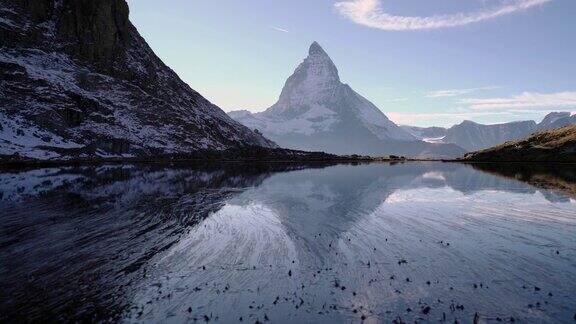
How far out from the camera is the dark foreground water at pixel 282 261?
736 inches

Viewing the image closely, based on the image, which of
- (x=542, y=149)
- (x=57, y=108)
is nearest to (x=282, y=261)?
(x=57, y=108)

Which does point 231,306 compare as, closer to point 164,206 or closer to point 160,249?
point 160,249

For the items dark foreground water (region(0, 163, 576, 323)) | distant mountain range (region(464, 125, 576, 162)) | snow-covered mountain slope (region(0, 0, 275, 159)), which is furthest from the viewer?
distant mountain range (region(464, 125, 576, 162))

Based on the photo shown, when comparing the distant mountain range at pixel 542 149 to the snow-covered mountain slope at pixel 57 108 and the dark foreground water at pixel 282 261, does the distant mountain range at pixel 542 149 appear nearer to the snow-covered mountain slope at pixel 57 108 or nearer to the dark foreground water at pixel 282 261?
the dark foreground water at pixel 282 261

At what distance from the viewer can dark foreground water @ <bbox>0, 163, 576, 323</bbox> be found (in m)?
18.7

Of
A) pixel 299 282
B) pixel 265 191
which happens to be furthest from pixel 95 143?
pixel 299 282

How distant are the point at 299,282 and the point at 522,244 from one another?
18.4 meters

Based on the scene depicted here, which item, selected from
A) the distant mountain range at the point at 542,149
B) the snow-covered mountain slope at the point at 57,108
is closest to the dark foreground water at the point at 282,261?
the snow-covered mountain slope at the point at 57,108

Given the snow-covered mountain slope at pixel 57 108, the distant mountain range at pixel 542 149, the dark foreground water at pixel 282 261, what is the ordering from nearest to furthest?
the dark foreground water at pixel 282 261
the snow-covered mountain slope at pixel 57 108
the distant mountain range at pixel 542 149

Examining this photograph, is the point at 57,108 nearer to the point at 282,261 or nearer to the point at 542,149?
the point at 282,261

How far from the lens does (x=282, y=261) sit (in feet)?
87.3

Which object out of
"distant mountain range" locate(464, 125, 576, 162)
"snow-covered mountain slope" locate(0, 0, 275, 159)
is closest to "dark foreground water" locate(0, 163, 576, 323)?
"snow-covered mountain slope" locate(0, 0, 275, 159)

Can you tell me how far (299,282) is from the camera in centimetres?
2252

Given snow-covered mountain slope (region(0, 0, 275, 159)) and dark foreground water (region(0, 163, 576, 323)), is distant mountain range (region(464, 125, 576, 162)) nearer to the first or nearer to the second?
dark foreground water (region(0, 163, 576, 323))
